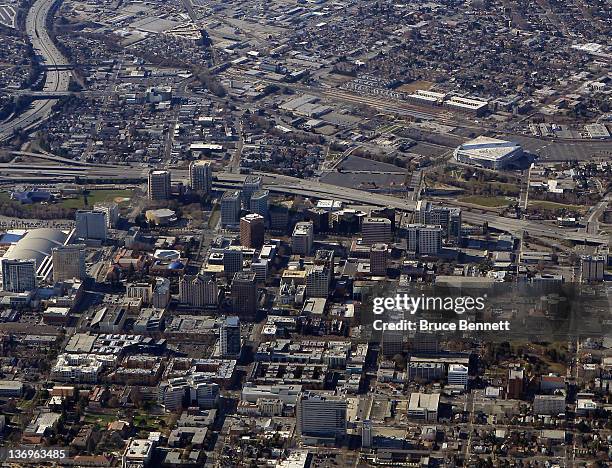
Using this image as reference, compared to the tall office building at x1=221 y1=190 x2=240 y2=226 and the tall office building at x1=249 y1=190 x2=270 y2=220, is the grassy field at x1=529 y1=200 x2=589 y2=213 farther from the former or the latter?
the tall office building at x1=221 y1=190 x2=240 y2=226

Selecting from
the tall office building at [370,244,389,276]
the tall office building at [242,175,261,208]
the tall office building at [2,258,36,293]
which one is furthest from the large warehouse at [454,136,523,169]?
the tall office building at [2,258,36,293]

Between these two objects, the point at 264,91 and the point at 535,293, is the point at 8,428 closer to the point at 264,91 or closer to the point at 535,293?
the point at 535,293

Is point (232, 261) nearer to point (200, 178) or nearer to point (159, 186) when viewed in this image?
point (159, 186)

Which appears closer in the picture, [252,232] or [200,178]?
[252,232]

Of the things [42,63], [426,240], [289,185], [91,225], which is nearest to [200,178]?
[289,185]

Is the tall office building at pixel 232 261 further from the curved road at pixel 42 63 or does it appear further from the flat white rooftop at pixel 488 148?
the curved road at pixel 42 63

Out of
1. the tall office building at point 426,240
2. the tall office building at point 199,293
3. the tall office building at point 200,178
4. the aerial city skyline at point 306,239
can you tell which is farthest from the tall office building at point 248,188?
the tall office building at point 199,293

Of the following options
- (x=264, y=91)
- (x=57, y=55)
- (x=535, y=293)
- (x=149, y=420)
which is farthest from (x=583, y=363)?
(x=57, y=55)
